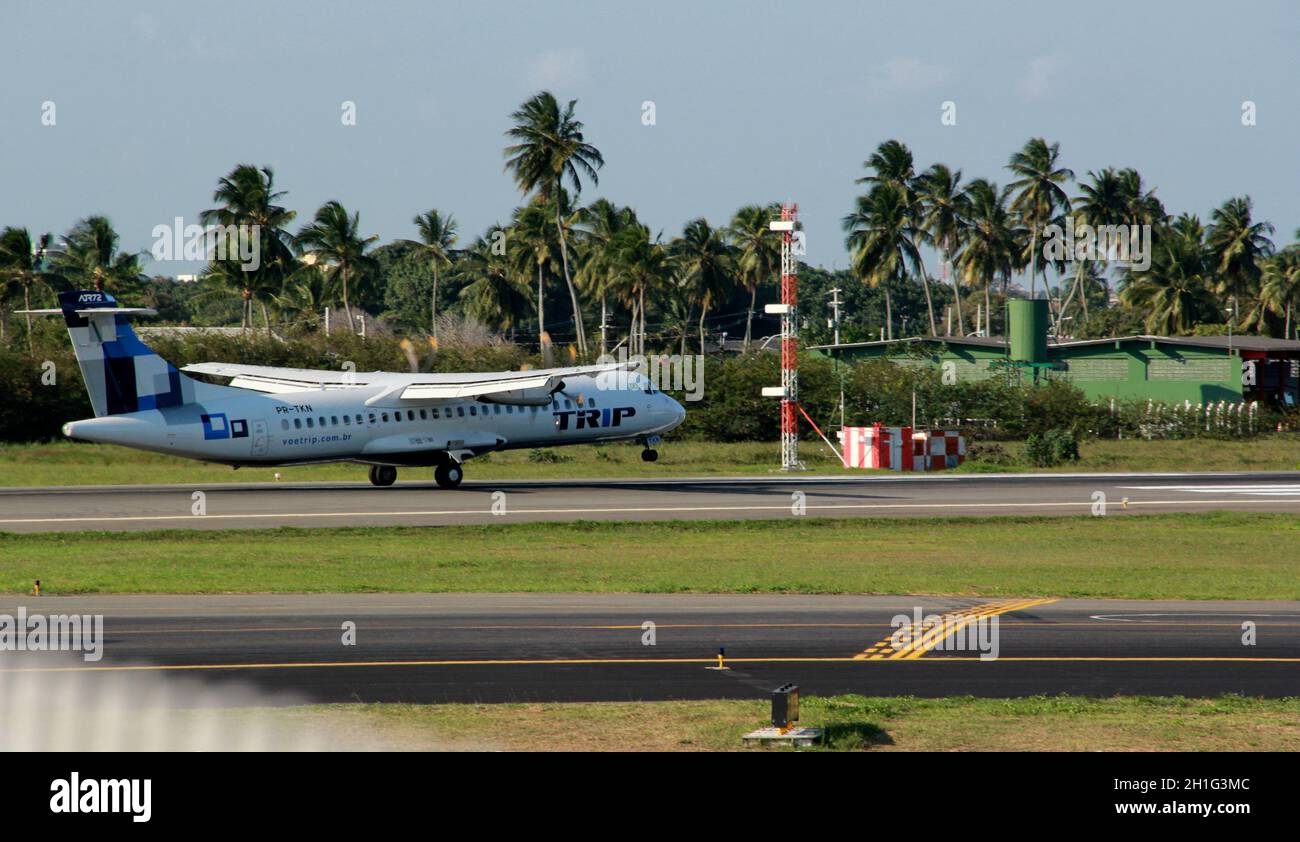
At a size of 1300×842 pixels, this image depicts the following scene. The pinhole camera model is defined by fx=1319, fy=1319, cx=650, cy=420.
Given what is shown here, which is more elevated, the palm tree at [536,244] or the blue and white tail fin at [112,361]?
the palm tree at [536,244]

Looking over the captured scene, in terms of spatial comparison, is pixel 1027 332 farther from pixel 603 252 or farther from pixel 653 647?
pixel 653 647

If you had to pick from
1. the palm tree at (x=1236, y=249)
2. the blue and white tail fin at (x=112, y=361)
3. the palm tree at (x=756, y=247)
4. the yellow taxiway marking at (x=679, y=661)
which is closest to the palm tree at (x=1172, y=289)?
the palm tree at (x=1236, y=249)

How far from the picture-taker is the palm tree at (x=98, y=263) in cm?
10225

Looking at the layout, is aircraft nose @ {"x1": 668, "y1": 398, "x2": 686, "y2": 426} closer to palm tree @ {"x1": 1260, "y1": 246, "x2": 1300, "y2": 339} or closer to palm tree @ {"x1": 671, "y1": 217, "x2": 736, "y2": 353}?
palm tree @ {"x1": 671, "y1": 217, "x2": 736, "y2": 353}

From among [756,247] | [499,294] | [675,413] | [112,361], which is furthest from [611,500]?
[756,247]

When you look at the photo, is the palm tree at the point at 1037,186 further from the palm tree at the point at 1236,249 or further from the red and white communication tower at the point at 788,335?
the red and white communication tower at the point at 788,335

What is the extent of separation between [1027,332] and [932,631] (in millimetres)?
73139

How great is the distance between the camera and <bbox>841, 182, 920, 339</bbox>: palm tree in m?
124

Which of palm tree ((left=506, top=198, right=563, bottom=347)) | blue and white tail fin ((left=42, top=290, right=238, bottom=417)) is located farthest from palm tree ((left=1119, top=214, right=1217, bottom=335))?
blue and white tail fin ((left=42, top=290, right=238, bottom=417))

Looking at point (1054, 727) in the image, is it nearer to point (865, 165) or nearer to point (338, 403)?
point (338, 403)

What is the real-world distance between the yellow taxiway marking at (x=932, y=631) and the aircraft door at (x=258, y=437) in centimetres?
2691

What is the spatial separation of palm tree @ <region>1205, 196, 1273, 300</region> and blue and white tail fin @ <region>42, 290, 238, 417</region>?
11983 centimetres
